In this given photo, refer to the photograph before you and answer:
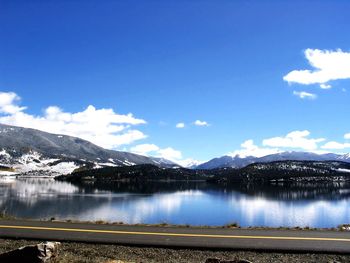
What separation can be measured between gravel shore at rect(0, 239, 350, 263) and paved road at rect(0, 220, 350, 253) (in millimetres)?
907

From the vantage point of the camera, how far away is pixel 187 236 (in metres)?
23.5

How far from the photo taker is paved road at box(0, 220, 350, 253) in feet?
69.3

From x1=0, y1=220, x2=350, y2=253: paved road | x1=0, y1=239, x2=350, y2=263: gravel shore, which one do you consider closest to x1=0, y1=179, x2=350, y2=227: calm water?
x1=0, y1=220, x2=350, y2=253: paved road

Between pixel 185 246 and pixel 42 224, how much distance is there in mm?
11571

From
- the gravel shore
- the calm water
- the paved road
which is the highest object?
the paved road

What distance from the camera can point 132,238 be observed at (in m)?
22.9

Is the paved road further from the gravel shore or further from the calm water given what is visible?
the calm water

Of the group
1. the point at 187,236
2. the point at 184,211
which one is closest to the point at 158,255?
the point at 187,236

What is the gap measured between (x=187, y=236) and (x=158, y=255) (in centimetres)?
420

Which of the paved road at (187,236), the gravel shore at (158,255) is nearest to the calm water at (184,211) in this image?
the paved road at (187,236)

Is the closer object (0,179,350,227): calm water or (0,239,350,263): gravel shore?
(0,239,350,263): gravel shore

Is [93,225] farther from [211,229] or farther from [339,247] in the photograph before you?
[339,247]

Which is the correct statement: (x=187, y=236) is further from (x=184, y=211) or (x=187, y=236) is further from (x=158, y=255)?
(x=184, y=211)

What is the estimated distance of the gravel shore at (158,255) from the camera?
18781mm
